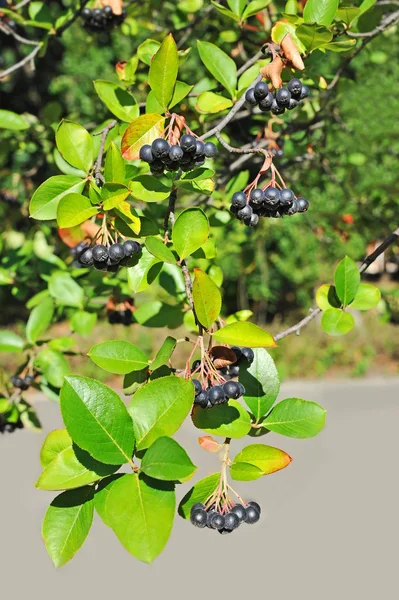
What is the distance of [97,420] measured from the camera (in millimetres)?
941

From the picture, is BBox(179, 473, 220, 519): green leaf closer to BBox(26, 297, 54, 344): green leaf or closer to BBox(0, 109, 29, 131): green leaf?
BBox(26, 297, 54, 344): green leaf

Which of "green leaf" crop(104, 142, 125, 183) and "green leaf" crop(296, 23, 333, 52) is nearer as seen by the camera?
"green leaf" crop(104, 142, 125, 183)

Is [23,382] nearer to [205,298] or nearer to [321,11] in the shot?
[205,298]

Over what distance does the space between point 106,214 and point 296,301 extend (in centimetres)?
805

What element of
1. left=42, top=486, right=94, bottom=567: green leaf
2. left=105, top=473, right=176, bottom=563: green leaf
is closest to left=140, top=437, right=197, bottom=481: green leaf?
left=105, top=473, right=176, bottom=563: green leaf

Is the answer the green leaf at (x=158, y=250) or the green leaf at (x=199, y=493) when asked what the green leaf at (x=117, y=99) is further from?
the green leaf at (x=199, y=493)

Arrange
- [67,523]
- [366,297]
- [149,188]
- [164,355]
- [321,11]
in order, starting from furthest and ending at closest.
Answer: [366,297] < [321,11] < [149,188] < [164,355] < [67,523]

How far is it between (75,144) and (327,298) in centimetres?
65

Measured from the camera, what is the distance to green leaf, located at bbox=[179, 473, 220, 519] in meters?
1.08

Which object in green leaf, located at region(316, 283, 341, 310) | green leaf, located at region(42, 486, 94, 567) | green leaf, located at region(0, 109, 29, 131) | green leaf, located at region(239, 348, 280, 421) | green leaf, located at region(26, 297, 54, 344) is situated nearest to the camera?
green leaf, located at region(42, 486, 94, 567)

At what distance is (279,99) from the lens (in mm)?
1193

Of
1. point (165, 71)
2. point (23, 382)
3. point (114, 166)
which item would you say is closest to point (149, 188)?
point (114, 166)

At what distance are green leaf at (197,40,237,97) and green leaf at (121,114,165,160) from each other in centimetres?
37

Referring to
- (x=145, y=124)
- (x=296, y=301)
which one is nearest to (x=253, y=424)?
(x=145, y=124)
